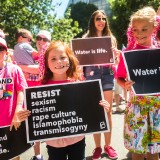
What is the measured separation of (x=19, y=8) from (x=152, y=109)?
1710cm

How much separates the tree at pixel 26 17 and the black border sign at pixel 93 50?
1312cm

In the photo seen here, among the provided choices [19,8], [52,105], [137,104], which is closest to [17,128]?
[52,105]

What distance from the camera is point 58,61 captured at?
2.93 m

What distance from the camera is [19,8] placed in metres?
18.9

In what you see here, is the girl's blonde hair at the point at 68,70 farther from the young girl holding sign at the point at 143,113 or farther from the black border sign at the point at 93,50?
the black border sign at the point at 93,50

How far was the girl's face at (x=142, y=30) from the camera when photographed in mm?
2926

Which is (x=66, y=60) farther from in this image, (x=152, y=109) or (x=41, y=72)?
(x=152, y=109)

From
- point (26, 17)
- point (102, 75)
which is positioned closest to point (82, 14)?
point (26, 17)

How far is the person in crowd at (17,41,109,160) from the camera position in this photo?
9.45ft

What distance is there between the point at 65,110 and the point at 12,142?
563mm

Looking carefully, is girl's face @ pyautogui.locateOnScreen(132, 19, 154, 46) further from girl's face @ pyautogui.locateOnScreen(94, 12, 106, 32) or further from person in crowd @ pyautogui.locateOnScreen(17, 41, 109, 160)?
girl's face @ pyautogui.locateOnScreen(94, 12, 106, 32)

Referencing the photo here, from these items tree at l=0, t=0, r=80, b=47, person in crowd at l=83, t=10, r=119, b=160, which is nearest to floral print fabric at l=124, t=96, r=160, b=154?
person in crowd at l=83, t=10, r=119, b=160

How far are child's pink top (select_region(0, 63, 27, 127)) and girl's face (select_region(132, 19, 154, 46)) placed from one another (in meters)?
1.17

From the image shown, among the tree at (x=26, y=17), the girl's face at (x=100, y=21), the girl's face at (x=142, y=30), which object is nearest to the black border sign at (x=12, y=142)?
the girl's face at (x=142, y=30)
